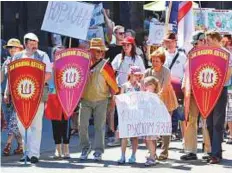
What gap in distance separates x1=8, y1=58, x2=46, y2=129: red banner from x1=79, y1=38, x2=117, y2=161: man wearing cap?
71cm

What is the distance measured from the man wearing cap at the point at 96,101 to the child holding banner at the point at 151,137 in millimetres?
644

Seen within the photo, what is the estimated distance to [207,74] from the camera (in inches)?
343

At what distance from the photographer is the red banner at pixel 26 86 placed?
872 cm

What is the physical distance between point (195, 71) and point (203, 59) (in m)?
0.19

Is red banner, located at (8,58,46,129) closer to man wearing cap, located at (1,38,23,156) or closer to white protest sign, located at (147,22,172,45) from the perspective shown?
man wearing cap, located at (1,38,23,156)

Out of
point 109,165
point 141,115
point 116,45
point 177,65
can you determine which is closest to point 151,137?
point 141,115

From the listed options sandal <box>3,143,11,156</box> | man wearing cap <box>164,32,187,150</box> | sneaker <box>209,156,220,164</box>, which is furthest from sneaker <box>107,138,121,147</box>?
sneaker <box>209,156,220,164</box>

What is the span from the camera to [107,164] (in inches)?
345

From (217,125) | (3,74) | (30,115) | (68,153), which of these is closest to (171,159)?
(217,125)

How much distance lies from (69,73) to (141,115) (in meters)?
1.15

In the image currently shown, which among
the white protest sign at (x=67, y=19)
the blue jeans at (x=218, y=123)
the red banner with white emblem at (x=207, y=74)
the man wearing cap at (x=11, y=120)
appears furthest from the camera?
the man wearing cap at (x=11, y=120)

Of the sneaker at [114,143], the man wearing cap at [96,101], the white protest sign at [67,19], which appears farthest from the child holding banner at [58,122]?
the sneaker at [114,143]

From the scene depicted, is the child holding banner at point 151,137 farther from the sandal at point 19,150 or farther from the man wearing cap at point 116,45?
the man wearing cap at point 116,45

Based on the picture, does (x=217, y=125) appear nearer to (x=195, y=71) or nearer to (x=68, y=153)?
(x=195, y=71)
